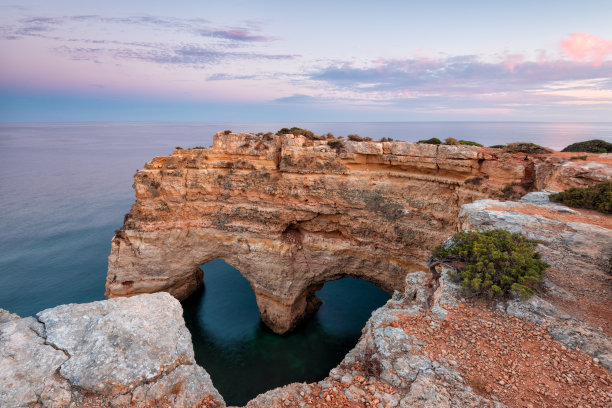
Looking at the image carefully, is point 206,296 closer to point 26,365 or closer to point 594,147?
point 26,365

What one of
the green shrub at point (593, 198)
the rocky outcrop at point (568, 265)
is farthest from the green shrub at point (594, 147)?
the rocky outcrop at point (568, 265)

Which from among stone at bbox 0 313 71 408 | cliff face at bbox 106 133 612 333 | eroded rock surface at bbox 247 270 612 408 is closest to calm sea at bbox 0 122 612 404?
cliff face at bbox 106 133 612 333

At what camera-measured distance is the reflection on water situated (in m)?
16.6

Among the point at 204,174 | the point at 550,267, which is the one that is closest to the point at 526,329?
the point at 550,267

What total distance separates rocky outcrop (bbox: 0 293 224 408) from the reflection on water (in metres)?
12.2

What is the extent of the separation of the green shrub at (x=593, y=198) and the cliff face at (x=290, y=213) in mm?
4281

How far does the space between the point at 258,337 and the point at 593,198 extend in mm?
18925

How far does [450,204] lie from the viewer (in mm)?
16031

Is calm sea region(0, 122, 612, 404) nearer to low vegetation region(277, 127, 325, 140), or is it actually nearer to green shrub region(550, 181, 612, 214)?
low vegetation region(277, 127, 325, 140)

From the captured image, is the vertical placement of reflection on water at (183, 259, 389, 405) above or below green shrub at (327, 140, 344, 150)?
below

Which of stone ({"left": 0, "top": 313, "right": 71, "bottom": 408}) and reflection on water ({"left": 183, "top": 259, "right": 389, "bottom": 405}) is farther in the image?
reflection on water ({"left": 183, "top": 259, "right": 389, "bottom": 405})

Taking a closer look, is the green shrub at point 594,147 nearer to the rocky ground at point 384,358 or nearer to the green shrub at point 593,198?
the green shrub at point 593,198

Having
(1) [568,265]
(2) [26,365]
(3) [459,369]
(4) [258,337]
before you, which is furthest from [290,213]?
(2) [26,365]

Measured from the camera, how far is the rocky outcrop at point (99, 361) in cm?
441
